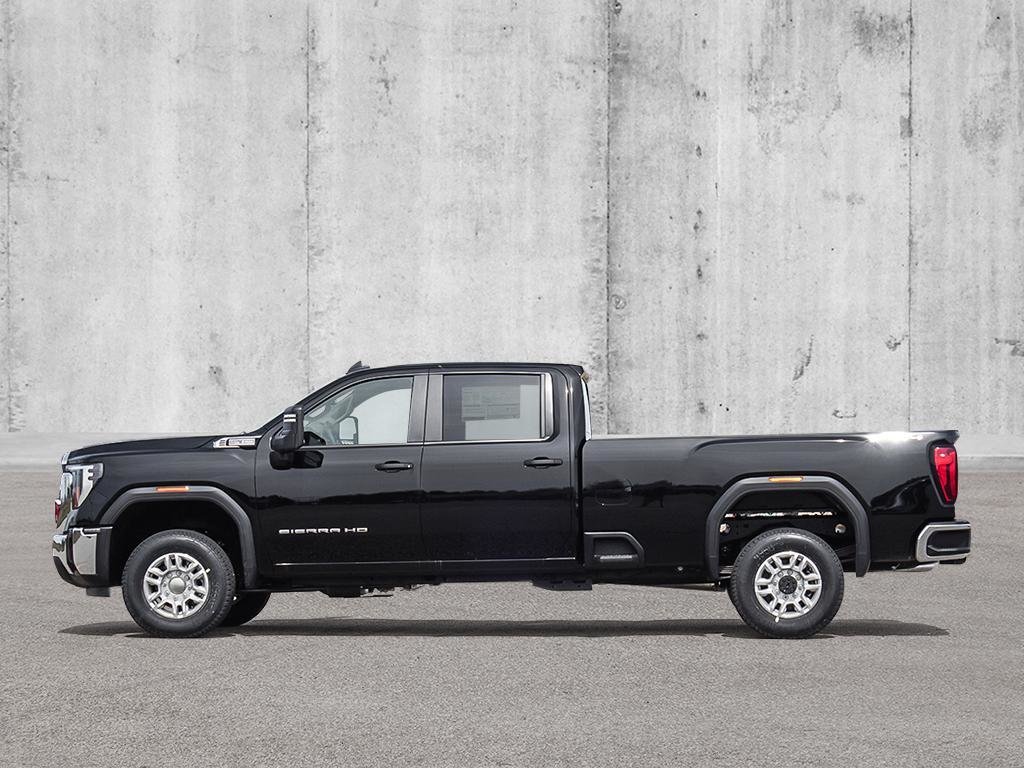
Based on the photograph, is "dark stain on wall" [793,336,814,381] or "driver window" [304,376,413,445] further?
"dark stain on wall" [793,336,814,381]

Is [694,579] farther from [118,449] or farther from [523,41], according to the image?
[523,41]

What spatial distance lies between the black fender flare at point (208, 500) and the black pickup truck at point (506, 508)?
0.05 feet

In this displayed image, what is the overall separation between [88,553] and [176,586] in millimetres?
660

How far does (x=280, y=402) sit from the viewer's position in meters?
26.2

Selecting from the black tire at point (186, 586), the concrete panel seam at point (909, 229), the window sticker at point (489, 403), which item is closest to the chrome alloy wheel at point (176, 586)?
the black tire at point (186, 586)

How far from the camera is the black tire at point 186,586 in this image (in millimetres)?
10477

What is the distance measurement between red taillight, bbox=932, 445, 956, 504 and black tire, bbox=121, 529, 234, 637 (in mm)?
4678

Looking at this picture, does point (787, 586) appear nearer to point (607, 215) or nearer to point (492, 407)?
point (492, 407)

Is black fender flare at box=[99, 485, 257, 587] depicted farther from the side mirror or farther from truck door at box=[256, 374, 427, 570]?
the side mirror

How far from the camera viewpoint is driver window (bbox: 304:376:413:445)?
10.7m

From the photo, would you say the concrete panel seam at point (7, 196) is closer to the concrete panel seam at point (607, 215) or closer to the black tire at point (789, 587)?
the concrete panel seam at point (607, 215)

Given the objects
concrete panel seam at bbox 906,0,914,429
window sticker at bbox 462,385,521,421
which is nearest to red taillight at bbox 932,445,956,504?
window sticker at bbox 462,385,521,421

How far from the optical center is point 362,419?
35.9 ft

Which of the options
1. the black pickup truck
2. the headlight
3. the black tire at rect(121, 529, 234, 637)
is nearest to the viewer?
the black pickup truck
